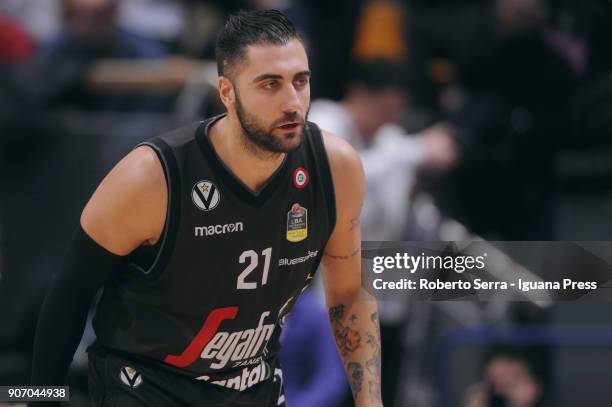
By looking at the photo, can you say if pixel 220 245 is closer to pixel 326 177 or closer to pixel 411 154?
pixel 326 177

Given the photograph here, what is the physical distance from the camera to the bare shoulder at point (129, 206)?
2.94 meters

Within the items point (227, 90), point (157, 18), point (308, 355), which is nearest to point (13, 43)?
point (157, 18)

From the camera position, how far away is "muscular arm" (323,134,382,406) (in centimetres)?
327

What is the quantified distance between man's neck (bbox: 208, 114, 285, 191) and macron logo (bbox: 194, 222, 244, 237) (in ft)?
0.39

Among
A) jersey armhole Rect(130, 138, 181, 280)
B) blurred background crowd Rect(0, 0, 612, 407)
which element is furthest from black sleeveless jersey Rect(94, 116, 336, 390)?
blurred background crowd Rect(0, 0, 612, 407)

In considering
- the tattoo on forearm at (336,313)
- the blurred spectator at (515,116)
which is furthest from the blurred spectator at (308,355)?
the tattoo on forearm at (336,313)

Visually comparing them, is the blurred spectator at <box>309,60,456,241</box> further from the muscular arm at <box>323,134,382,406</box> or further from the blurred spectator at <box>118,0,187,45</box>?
the muscular arm at <box>323,134,382,406</box>

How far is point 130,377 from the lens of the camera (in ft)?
10.3

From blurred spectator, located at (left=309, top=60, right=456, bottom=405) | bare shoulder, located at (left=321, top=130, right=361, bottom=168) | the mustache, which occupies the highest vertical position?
blurred spectator, located at (left=309, top=60, right=456, bottom=405)

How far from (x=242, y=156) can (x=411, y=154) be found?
241 cm

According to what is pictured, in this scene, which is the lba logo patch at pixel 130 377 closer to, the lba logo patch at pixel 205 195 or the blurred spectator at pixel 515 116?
the lba logo patch at pixel 205 195

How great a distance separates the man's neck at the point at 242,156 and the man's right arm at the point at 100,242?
0.22 meters

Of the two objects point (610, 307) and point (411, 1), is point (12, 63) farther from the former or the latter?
point (610, 307)

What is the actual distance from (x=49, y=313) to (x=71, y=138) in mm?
2785
